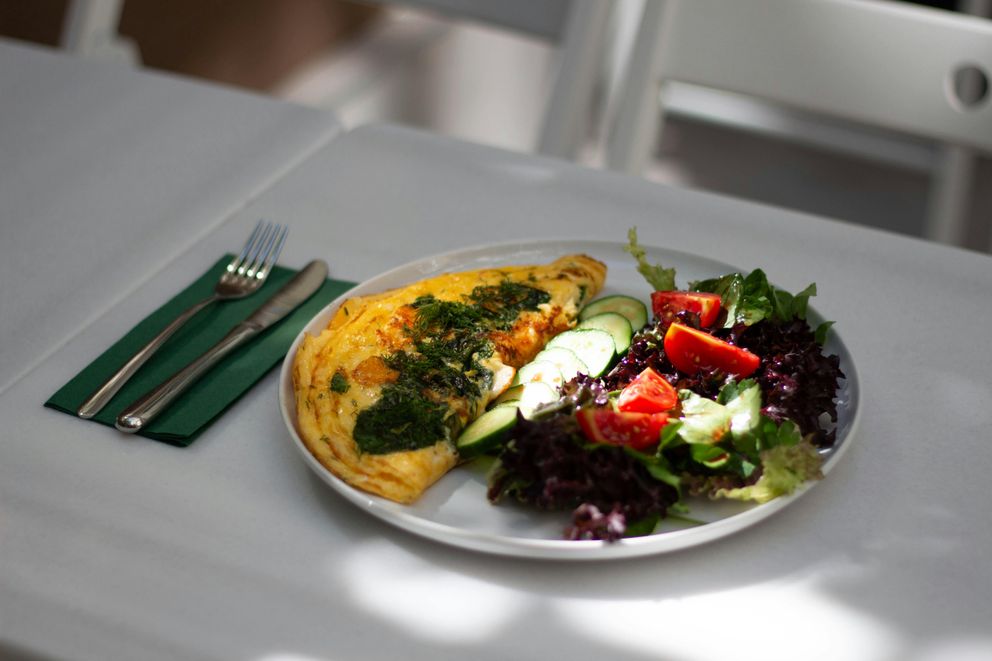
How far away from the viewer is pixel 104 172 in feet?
5.19

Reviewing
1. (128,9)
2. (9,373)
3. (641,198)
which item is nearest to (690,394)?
(641,198)

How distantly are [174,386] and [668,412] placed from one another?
53 cm

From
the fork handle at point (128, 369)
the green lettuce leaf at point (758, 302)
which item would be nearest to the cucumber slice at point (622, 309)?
the green lettuce leaf at point (758, 302)

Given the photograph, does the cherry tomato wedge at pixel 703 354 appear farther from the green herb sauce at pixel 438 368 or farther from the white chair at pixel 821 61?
the white chair at pixel 821 61

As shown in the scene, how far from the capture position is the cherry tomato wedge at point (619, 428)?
917mm

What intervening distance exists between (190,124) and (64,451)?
837 mm

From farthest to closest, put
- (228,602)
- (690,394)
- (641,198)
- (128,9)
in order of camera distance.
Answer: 1. (128,9)
2. (641,198)
3. (690,394)
4. (228,602)

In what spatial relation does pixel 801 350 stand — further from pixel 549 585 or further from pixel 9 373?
pixel 9 373

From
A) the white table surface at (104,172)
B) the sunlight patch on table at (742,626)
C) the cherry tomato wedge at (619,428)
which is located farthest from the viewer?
the white table surface at (104,172)

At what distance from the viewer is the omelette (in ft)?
3.13

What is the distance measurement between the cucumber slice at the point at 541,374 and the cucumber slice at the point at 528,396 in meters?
0.01

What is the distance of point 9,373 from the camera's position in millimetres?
1140

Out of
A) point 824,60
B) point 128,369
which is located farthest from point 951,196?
point 128,369

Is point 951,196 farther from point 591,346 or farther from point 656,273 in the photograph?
point 591,346
